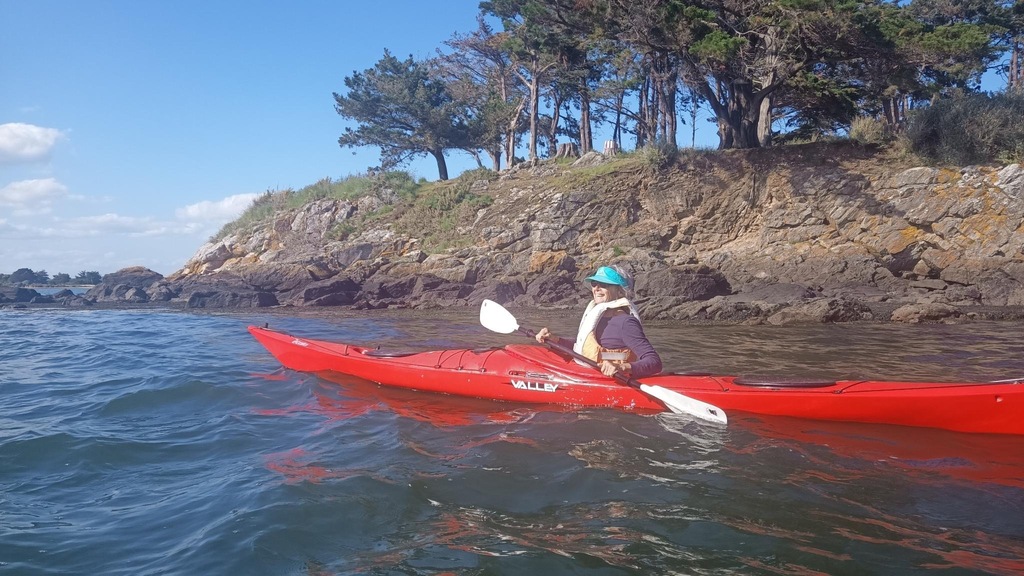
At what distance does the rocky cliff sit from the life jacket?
5931mm

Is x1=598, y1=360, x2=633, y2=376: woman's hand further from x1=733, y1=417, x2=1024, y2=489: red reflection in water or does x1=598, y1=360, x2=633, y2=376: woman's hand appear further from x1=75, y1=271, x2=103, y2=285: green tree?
x1=75, y1=271, x2=103, y2=285: green tree

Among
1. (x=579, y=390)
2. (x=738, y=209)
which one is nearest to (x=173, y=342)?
(x=579, y=390)

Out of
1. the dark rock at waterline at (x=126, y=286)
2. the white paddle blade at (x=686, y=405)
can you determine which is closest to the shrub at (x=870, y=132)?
the white paddle blade at (x=686, y=405)

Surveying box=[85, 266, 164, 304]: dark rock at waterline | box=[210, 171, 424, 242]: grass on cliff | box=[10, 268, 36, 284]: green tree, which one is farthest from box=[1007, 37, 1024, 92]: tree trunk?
box=[10, 268, 36, 284]: green tree

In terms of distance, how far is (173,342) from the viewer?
30.9 ft

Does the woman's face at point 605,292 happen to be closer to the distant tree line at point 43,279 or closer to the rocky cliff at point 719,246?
the rocky cliff at point 719,246

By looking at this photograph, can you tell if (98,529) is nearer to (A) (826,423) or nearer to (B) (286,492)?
(B) (286,492)

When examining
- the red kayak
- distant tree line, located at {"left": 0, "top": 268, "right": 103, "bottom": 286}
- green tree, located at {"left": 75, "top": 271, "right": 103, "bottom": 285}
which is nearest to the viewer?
the red kayak

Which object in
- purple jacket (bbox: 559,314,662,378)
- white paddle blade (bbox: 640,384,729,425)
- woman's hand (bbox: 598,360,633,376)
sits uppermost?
purple jacket (bbox: 559,314,662,378)

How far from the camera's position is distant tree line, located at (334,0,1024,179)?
11.6m

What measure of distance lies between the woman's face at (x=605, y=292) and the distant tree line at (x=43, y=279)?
86.4ft

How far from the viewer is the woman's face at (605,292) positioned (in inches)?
185

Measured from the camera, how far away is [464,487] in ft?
11.3

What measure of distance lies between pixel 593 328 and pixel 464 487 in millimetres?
1804
